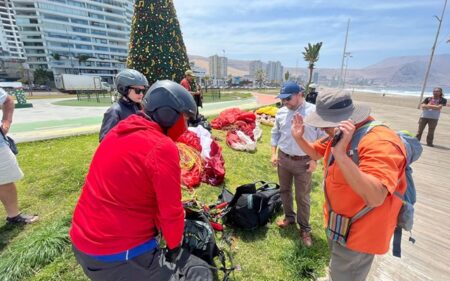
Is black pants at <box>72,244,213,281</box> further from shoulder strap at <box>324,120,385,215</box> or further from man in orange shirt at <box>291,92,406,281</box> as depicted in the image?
shoulder strap at <box>324,120,385,215</box>

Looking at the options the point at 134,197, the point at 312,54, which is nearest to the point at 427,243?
the point at 134,197

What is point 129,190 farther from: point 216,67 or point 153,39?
point 216,67

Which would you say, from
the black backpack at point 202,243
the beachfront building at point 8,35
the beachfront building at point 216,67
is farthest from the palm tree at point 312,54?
the beachfront building at point 8,35

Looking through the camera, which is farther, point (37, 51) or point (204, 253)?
point (37, 51)

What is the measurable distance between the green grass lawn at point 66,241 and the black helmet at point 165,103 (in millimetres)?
2082

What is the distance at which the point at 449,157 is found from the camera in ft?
23.5

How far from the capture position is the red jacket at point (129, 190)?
1.29 metres

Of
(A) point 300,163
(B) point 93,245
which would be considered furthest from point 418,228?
(B) point 93,245

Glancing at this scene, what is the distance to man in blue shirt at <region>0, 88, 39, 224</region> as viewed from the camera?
3.04m

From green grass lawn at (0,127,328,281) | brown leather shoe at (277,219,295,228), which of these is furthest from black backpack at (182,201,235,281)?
brown leather shoe at (277,219,295,228)

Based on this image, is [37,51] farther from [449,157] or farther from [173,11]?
[449,157]

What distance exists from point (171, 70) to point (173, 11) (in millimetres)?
2183

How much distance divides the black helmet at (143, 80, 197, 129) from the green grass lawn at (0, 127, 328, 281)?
6.83 ft

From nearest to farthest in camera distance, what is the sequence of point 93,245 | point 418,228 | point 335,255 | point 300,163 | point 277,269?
point 93,245
point 335,255
point 277,269
point 300,163
point 418,228
